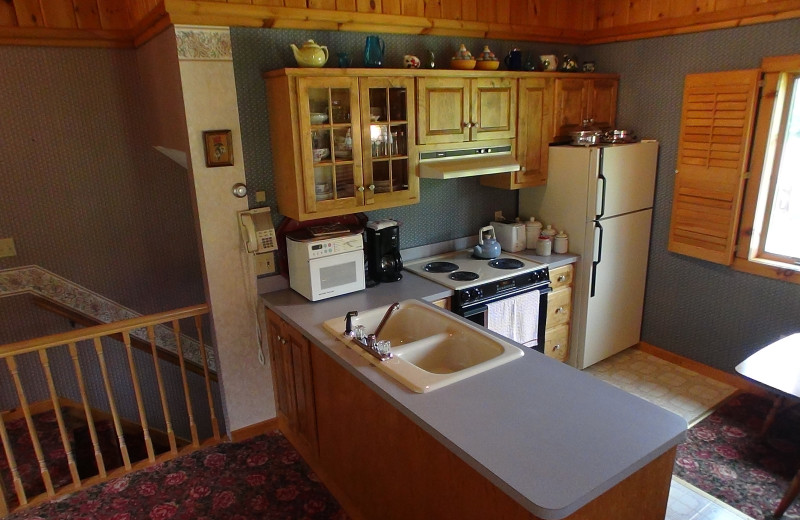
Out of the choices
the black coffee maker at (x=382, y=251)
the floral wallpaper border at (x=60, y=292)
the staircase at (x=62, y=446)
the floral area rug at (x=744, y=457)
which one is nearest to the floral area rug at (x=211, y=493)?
the staircase at (x=62, y=446)

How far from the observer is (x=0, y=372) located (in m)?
3.50

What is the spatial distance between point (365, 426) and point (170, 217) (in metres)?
2.30

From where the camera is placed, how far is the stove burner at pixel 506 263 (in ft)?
11.0

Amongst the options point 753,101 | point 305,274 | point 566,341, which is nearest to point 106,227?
point 305,274

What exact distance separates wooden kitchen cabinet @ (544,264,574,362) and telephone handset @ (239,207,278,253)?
185 cm

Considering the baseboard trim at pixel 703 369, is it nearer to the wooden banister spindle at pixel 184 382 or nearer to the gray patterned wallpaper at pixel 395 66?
the gray patterned wallpaper at pixel 395 66

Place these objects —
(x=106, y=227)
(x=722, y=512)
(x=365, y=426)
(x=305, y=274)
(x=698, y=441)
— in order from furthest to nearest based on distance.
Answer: (x=106, y=227)
(x=698, y=441)
(x=305, y=274)
(x=722, y=512)
(x=365, y=426)

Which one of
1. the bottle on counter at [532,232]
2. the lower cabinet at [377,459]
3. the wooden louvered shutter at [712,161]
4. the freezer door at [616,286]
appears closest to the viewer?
the lower cabinet at [377,459]

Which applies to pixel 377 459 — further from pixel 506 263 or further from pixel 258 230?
pixel 506 263

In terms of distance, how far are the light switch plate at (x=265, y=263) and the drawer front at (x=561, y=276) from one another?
1809 millimetres

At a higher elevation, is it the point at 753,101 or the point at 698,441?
the point at 753,101

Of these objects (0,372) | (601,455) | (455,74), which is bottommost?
(0,372)

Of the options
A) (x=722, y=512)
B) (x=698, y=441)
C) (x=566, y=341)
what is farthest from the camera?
(x=566, y=341)

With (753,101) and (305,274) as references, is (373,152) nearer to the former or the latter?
(305,274)
